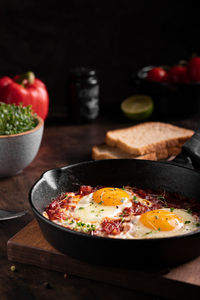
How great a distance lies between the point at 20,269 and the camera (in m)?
2.19

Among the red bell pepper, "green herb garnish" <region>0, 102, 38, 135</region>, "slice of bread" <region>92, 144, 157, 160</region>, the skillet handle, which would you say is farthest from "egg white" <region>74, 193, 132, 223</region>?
the red bell pepper

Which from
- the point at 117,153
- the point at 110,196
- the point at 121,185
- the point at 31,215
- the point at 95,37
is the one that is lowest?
the point at 117,153

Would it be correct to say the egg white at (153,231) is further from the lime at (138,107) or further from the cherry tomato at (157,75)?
the cherry tomato at (157,75)

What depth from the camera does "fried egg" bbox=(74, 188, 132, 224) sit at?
7.59 ft

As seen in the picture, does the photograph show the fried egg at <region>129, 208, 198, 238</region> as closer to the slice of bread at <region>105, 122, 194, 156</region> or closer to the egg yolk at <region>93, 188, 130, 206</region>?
the egg yolk at <region>93, 188, 130, 206</region>

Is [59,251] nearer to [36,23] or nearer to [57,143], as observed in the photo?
[57,143]

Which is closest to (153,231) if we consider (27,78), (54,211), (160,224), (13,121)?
(160,224)

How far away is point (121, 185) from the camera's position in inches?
109

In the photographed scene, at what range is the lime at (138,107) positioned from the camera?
4453 mm

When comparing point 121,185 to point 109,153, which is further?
Result: point 109,153

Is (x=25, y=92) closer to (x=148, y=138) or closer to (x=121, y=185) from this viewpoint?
(x=148, y=138)

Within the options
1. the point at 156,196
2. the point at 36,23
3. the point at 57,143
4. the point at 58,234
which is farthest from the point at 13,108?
the point at 36,23

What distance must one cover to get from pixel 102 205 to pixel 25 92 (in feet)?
7.07

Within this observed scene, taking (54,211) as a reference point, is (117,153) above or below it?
below
